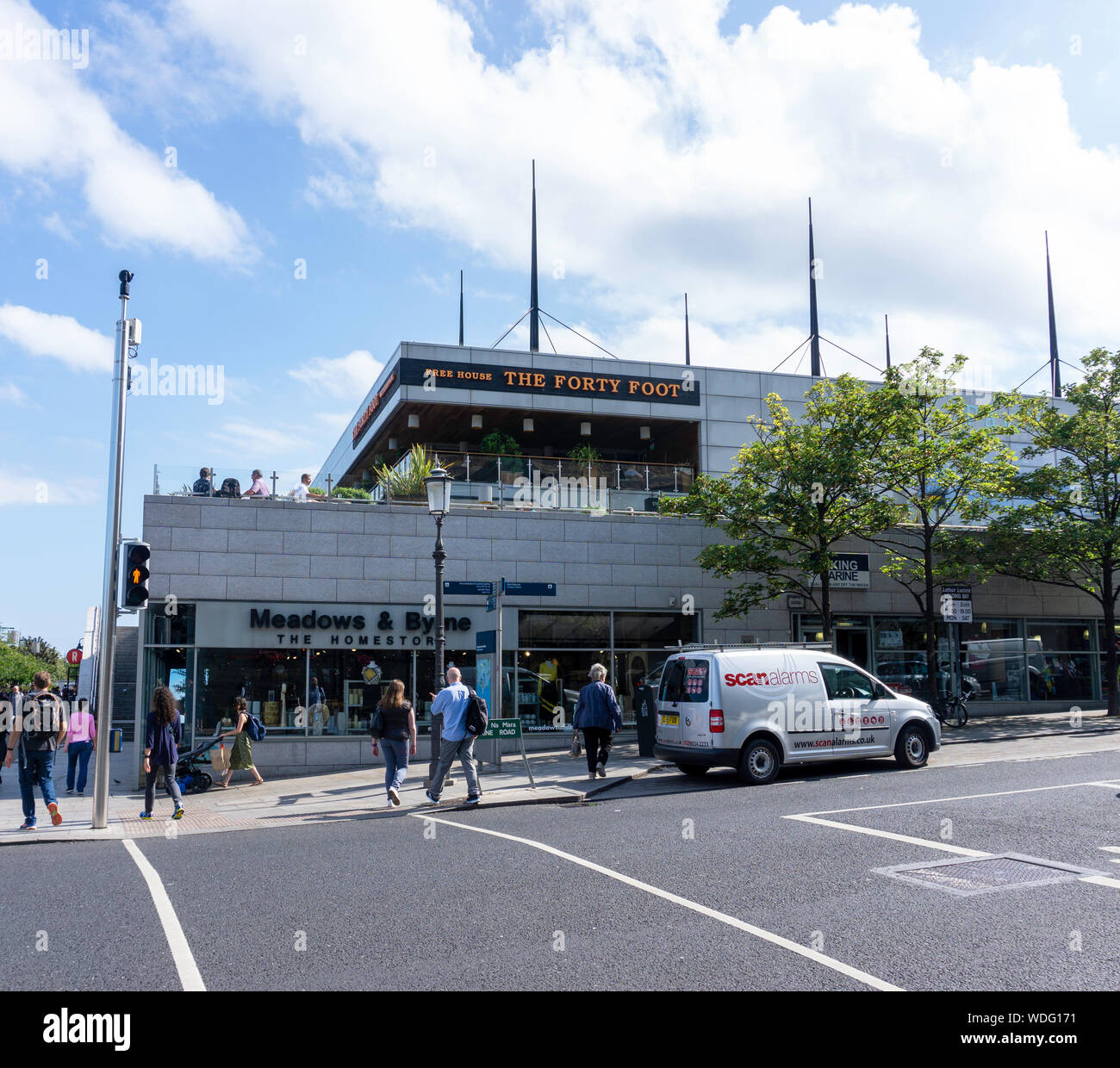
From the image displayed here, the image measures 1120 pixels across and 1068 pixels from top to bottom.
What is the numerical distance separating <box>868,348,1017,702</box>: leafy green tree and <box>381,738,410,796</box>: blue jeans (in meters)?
12.2

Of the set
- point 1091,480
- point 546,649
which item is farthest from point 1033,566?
point 546,649

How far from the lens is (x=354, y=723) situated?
19.1 m

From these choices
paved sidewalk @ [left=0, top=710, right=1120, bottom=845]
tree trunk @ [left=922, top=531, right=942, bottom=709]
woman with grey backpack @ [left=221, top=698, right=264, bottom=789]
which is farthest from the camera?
tree trunk @ [left=922, top=531, right=942, bottom=709]

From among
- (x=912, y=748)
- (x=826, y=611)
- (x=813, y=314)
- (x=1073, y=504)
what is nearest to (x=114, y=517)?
(x=912, y=748)

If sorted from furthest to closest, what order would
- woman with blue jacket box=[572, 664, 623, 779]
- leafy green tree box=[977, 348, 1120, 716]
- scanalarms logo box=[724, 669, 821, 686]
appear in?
leafy green tree box=[977, 348, 1120, 716]
woman with blue jacket box=[572, 664, 623, 779]
scanalarms logo box=[724, 669, 821, 686]

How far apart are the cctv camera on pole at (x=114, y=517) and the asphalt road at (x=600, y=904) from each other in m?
1.37

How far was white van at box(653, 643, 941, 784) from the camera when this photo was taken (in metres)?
13.4

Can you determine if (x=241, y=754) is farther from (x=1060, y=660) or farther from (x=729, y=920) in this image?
(x=1060, y=660)

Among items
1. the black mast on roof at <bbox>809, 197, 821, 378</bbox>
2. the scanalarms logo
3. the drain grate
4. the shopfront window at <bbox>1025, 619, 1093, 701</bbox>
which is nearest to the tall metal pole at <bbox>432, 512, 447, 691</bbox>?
the scanalarms logo

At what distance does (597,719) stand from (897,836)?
608cm

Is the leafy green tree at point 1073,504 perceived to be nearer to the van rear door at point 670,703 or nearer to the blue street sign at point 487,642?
the van rear door at point 670,703

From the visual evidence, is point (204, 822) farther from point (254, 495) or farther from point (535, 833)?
point (254, 495)

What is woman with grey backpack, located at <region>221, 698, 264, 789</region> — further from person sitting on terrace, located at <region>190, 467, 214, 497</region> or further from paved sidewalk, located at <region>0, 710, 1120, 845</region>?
person sitting on terrace, located at <region>190, 467, 214, 497</region>

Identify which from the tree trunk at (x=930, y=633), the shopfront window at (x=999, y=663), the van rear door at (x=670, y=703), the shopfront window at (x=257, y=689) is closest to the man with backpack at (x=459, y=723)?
the van rear door at (x=670, y=703)
